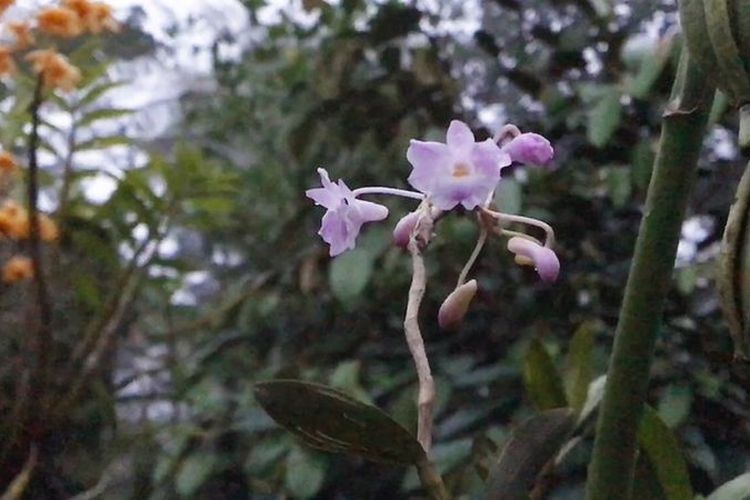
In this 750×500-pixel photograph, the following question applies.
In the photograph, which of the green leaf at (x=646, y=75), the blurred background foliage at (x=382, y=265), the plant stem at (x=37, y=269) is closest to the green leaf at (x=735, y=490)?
the blurred background foliage at (x=382, y=265)

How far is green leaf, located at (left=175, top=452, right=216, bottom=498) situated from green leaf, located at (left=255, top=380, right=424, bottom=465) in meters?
0.75

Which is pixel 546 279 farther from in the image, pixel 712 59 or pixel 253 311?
pixel 253 311

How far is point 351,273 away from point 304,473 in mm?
197

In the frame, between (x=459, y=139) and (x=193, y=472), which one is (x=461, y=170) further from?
(x=193, y=472)

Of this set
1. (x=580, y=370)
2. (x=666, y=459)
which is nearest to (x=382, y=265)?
(x=580, y=370)

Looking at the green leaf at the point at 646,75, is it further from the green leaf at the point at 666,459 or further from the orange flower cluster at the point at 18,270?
the orange flower cluster at the point at 18,270

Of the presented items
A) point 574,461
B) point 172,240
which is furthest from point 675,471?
point 172,240

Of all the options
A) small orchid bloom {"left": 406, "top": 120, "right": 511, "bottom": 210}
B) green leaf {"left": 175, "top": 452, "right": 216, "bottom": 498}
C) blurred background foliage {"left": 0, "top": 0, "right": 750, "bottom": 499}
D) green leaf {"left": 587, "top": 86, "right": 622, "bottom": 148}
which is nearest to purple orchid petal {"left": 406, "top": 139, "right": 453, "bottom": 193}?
small orchid bloom {"left": 406, "top": 120, "right": 511, "bottom": 210}

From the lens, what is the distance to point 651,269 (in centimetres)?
30

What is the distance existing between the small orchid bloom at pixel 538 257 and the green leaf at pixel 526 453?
0.06m

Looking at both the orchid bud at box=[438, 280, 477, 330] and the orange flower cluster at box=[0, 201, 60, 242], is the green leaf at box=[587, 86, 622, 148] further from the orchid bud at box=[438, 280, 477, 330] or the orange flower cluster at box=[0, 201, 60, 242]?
the orchid bud at box=[438, 280, 477, 330]

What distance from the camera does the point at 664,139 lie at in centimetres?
31

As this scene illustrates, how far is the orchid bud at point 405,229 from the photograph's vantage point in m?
0.35

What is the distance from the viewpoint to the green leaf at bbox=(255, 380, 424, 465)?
1.05ft
